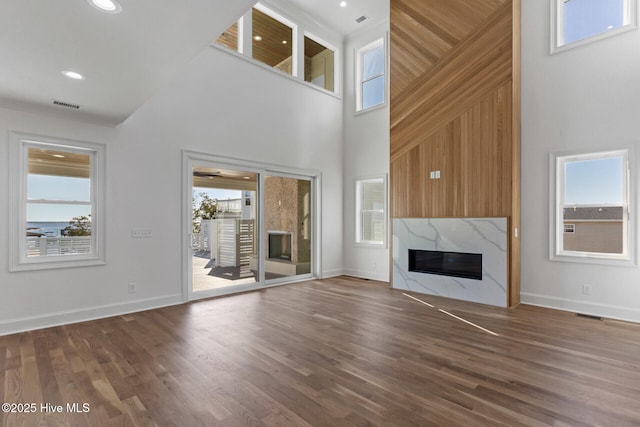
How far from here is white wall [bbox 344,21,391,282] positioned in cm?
675

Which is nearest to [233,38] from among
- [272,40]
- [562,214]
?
[272,40]

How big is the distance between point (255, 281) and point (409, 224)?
2.92 metres

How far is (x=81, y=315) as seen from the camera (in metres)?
4.02

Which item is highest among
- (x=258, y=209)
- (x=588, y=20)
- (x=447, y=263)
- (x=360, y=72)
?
(x=360, y=72)

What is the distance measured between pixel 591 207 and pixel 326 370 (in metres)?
4.31

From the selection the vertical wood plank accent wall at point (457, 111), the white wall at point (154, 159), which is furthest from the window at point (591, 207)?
the white wall at point (154, 159)

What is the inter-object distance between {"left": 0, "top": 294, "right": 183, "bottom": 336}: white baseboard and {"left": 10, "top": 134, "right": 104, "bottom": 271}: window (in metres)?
0.58

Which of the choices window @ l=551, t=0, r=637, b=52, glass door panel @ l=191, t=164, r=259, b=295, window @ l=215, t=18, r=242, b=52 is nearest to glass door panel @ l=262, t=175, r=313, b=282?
glass door panel @ l=191, t=164, r=259, b=295

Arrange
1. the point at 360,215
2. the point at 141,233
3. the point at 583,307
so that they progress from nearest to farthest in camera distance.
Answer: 1. the point at 583,307
2. the point at 141,233
3. the point at 360,215

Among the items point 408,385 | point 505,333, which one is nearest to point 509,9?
point 505,333

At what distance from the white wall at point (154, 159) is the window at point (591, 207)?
14.7 feet

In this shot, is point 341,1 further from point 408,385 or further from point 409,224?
point 408,385

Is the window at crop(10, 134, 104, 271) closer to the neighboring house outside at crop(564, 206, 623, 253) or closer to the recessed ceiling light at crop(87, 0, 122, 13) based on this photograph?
the recessed ceiling light at crop(87, 0, 122, 13)

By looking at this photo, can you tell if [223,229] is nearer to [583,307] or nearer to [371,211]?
[371,211]
